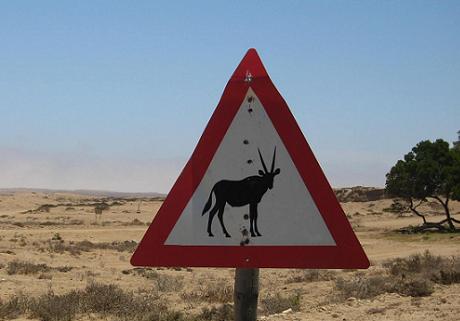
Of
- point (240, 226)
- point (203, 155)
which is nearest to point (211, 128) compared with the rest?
point (203, 155)

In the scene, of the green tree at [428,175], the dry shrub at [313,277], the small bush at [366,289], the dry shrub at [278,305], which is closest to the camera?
the dry shrub at [278,305]

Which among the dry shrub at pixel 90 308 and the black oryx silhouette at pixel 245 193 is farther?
the dry shrub at pixel 90 308

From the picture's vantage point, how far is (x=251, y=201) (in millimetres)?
2977

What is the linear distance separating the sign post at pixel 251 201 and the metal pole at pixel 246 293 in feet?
0.06

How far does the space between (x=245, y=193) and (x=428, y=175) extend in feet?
118

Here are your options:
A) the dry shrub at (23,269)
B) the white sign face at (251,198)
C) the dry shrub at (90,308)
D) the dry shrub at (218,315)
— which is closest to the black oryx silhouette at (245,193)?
the white sign face at (251,198)

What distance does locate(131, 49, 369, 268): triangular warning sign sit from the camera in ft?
9.59

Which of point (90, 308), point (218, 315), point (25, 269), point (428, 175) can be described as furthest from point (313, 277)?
point (428, 175)

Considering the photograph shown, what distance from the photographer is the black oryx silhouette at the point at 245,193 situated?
2.97m

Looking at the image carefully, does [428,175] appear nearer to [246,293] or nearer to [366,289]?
[366,289]

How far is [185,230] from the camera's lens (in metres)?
2.99

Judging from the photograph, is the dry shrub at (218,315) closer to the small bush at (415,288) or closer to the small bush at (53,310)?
the small bush at (53,310)

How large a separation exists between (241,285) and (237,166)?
0.64 m

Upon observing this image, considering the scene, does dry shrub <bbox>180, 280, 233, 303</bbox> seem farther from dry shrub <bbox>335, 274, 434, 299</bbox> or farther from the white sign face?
the white sign face
